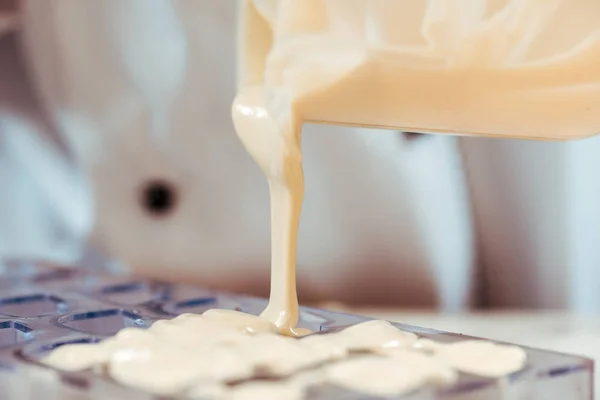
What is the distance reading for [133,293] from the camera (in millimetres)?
885

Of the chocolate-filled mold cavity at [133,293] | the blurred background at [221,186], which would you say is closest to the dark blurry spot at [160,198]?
the blurred background at [221,186]

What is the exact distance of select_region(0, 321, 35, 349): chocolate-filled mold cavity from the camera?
639mm

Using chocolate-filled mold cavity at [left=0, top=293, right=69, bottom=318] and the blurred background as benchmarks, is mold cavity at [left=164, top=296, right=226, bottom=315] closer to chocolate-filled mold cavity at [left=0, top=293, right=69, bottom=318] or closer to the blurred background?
chocolate-filled mold cavity at [left=0, top=293, right=69, bottom=318]

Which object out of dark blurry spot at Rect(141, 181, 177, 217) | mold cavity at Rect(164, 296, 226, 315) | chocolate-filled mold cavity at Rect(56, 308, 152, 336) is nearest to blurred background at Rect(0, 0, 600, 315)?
dark blurry spot at Rect(141, 181, 177, 217)

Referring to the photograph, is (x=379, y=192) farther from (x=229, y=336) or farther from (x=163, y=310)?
(x=229, y=336)

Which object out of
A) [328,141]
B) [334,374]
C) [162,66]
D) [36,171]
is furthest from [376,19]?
[36,171]

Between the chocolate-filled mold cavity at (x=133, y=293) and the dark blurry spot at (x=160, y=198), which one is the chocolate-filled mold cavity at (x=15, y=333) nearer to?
the chocolate-filled mold cavity at (x=133, y=293)

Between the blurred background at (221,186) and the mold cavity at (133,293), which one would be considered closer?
the mold cavity at (133,293)

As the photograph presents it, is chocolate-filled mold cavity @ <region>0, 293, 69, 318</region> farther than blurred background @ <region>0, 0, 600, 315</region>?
No

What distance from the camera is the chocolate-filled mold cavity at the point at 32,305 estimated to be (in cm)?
76

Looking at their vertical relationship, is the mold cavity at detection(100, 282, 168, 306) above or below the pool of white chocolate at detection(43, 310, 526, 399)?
above

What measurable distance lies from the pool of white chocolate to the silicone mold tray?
1 cm

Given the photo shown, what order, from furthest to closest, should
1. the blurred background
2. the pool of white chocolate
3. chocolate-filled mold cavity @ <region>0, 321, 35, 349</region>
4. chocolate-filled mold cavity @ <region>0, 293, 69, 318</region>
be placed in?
the blurred background, chocolate-filled mold cavity @ <region>0, 293, 69, 318</region>, chocolate-filled mold cavity @ <region>0, 321, 35, 349</region>, the pool of white chocolate

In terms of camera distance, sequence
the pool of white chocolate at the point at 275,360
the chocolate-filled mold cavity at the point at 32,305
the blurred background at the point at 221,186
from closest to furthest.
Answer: the pool of white chocolate at the point at 275,360, the chocolate-filled mold cavity at the point at 32,305, the blurred background at the point at 221,186
